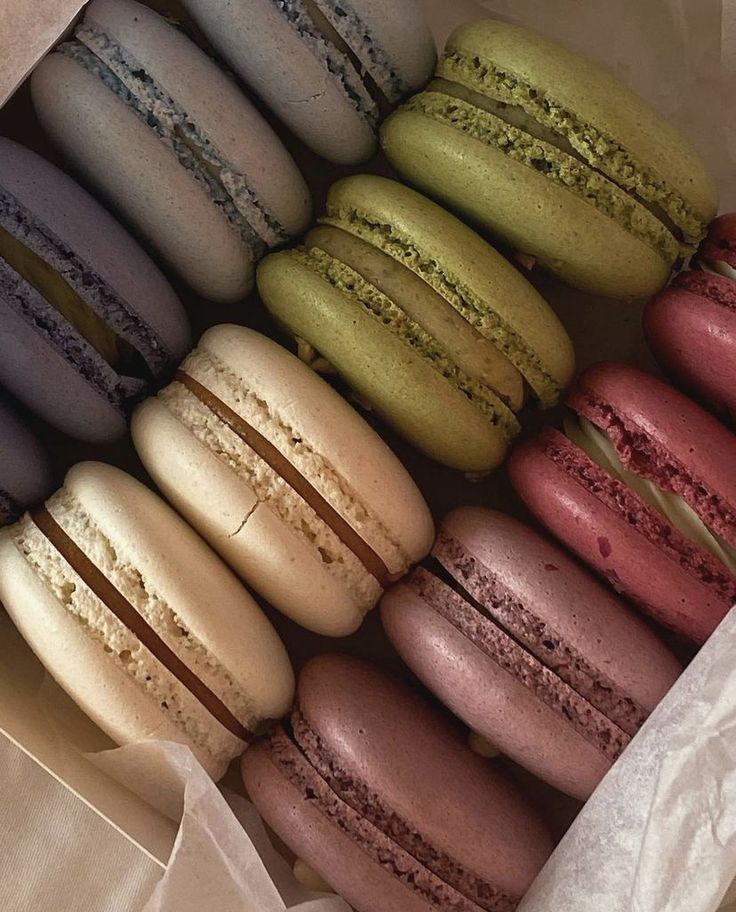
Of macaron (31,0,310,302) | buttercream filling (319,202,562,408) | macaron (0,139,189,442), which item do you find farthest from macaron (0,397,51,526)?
buttercream filling (319,202,562,408)

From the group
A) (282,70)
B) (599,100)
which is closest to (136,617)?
(282,70)

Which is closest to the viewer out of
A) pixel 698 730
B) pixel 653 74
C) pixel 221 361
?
pixel 698 730

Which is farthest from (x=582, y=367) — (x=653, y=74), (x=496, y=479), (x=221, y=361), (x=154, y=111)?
(x=154, y=111)

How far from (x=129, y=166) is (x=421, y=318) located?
0.28 m

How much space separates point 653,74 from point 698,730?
26.4 inches

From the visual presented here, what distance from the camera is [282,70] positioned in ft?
2.74

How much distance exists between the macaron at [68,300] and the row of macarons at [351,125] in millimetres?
40

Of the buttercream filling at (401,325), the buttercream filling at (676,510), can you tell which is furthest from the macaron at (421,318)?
the buttercream filling at (676,510)

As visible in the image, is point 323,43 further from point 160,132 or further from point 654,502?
point 654,502

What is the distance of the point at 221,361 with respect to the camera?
86cm

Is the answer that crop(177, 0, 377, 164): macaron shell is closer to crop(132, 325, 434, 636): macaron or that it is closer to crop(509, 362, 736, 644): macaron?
crop(132, 325, 434, 636): macaron

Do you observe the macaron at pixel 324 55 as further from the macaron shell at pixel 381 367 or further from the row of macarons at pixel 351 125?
the macaron shell at pixel 381 367

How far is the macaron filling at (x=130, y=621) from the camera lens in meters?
0.79

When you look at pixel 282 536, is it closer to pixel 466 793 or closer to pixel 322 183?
pixel 466 793
